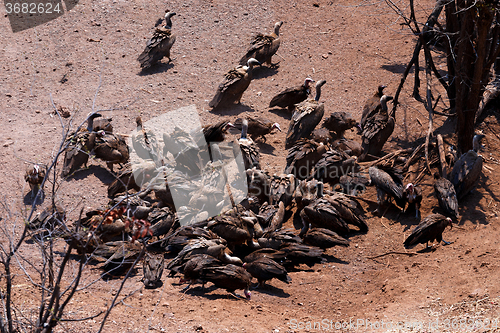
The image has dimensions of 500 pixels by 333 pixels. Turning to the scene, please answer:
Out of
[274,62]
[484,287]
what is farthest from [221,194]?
[274,62]

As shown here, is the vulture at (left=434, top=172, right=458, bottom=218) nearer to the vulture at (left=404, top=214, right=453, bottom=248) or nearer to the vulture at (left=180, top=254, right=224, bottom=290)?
the vulture at (left=404, top=214, right=453, bottom=248)

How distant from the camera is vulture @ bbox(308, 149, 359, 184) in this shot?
30.4ft

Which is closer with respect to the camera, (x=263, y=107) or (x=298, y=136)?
(x=298, y=136)

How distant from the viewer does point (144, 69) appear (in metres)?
12.9

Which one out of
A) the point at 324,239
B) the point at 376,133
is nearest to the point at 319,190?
the point at 324,239

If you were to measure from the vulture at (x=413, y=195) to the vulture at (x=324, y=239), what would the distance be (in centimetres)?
152

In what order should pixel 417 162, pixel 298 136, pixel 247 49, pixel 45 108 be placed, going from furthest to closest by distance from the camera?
pixel 247 49 → pixel 45 108 → pixel 298 136 → pixel 417 162

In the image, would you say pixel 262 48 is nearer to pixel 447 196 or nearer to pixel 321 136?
pixel 321 136

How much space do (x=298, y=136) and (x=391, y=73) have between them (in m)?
4.24

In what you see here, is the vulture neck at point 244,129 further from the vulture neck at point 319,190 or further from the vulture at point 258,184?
the vulture neck at point 319,190

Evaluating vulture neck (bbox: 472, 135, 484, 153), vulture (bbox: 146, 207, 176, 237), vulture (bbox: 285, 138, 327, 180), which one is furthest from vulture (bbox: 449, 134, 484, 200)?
vulture (bbox: 146, 207, 176, 237)

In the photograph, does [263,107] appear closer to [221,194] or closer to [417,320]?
[221,194]

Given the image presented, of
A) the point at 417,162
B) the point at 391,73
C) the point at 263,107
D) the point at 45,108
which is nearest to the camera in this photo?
the point at 417,162

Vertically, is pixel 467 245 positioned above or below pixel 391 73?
below
